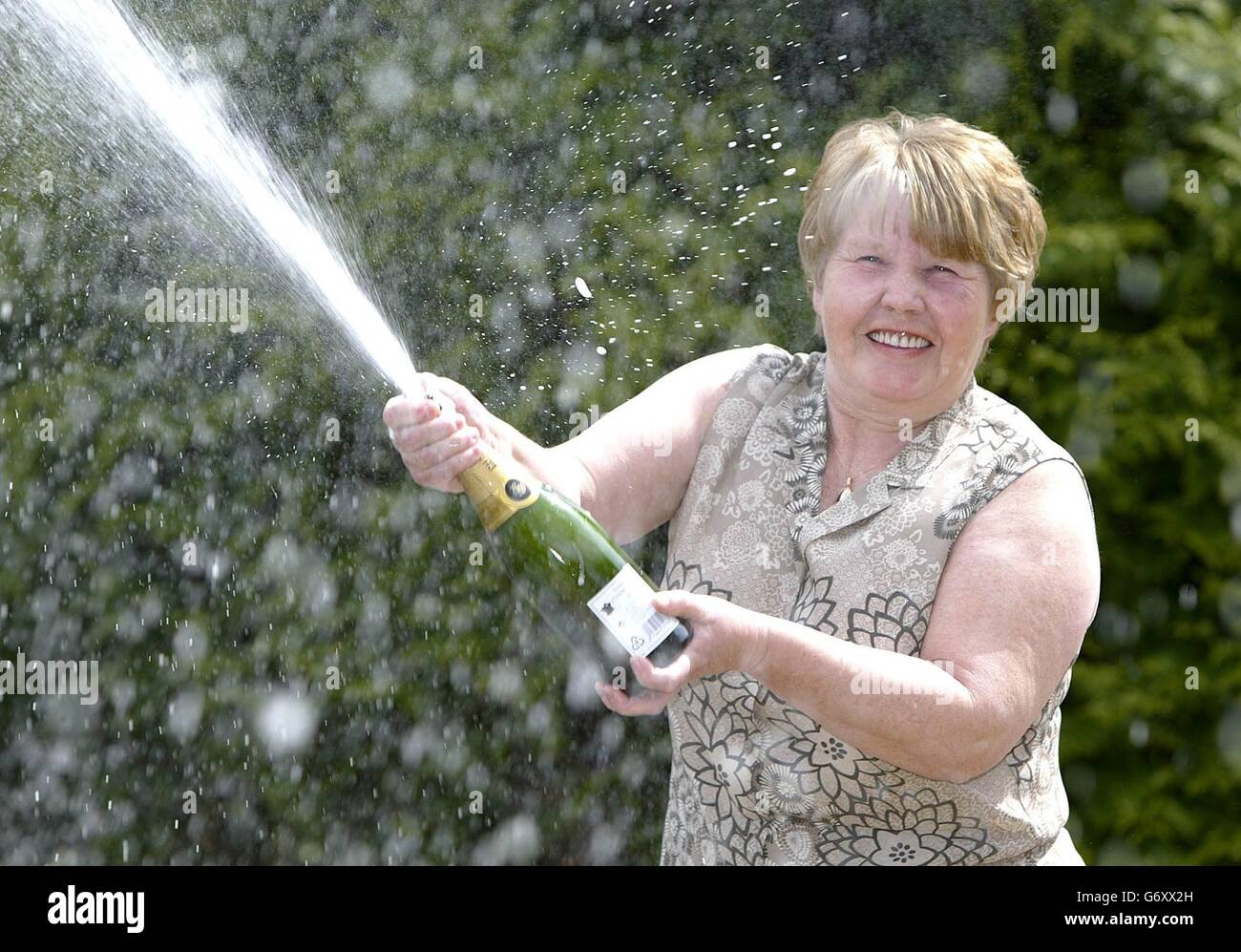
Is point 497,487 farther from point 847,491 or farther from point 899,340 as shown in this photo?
point 899,340

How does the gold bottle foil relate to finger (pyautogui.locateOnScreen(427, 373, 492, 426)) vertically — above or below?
below

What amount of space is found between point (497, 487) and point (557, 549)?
132mm

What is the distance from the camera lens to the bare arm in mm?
1817

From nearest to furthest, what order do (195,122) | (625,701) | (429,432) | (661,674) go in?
(661,674)
(625,701)
(429,432)
(195,122)

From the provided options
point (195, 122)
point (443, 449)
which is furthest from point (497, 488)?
point (195, 122)

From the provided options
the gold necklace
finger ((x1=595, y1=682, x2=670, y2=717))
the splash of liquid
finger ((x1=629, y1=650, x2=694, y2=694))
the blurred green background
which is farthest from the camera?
the blurred green background

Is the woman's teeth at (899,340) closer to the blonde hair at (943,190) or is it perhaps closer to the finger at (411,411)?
the blonde hair at (943,190)

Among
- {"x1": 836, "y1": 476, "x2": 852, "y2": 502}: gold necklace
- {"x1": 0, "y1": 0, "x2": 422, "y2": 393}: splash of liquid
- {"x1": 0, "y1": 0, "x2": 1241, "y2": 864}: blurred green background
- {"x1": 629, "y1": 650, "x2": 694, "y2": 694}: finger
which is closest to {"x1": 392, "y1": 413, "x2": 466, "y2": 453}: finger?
{"x1": 629, "y1": 650, "x2": 694, "y2": 694}: finger

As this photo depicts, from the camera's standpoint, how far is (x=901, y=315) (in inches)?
78.0

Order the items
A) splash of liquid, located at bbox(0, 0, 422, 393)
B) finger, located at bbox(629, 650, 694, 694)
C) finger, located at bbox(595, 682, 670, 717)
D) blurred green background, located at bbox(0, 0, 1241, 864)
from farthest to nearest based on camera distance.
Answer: blurred green background, located at bbox(0, 0, 1241, 864), splash of liquid, located at bbox(0, 0, 422, 393), finger, located at bbox(595, 682, 670, 717), finger, located at bbox(629, 650, 694, 694)

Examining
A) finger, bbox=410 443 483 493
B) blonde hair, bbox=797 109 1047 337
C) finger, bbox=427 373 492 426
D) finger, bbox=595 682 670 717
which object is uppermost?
blonde hair, bbox=797 109 1047 337

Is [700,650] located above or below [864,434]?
below

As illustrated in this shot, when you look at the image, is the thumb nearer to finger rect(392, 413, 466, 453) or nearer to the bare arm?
the bare arm

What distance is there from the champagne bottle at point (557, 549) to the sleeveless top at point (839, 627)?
0.16 metres
